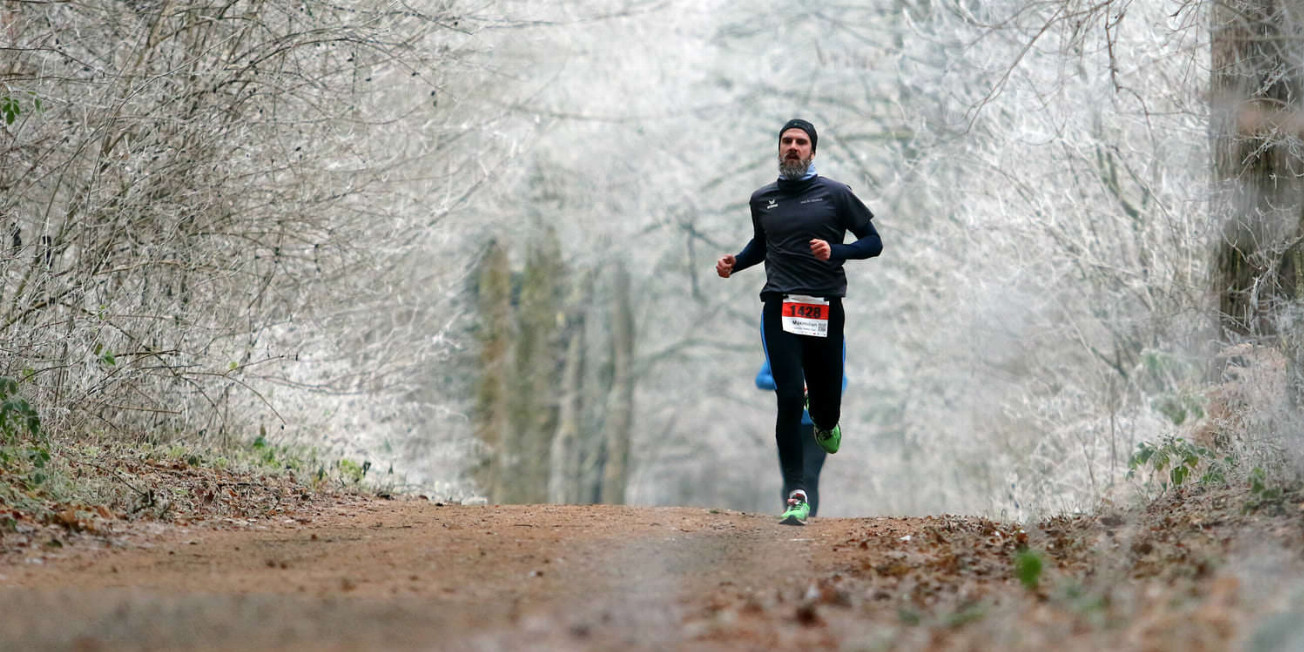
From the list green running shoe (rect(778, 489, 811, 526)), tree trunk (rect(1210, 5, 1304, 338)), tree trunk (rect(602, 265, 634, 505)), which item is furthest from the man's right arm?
tree trunk (rect(602, 265, 634, 505))

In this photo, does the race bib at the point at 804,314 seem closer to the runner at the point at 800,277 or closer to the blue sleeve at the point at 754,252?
the runner at the point at 800,277

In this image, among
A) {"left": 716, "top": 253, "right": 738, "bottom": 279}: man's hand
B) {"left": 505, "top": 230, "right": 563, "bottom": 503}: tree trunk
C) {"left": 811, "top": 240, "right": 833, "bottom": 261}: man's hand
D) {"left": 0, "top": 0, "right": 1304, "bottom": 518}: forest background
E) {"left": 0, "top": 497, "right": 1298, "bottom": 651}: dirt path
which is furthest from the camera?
{"left": 505, "top": 230, "right": 563, "bottom": 503}: tree trunk

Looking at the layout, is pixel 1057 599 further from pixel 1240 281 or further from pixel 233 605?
pixel 1240 281

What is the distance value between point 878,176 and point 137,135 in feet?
50.6

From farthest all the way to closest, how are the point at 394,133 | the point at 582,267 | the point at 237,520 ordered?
the point at 582,267 → the point at 394,133 → the point at 237,520

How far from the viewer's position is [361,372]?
51.5 feet

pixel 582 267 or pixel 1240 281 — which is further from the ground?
pixel 582 267

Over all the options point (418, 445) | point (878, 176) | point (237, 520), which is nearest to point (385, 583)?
point (237, 520)

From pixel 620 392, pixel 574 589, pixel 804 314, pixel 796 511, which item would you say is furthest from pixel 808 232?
pixel 620 392

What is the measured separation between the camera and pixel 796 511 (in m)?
9.16

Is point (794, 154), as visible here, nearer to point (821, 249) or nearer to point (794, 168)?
→ point (794, 168)

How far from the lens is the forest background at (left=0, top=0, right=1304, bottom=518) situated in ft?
32.4

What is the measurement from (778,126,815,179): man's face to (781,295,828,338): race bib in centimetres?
81

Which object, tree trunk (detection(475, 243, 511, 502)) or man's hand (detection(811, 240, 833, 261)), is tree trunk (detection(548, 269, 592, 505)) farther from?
man's hand (detection(811, 240, 833, 261))
